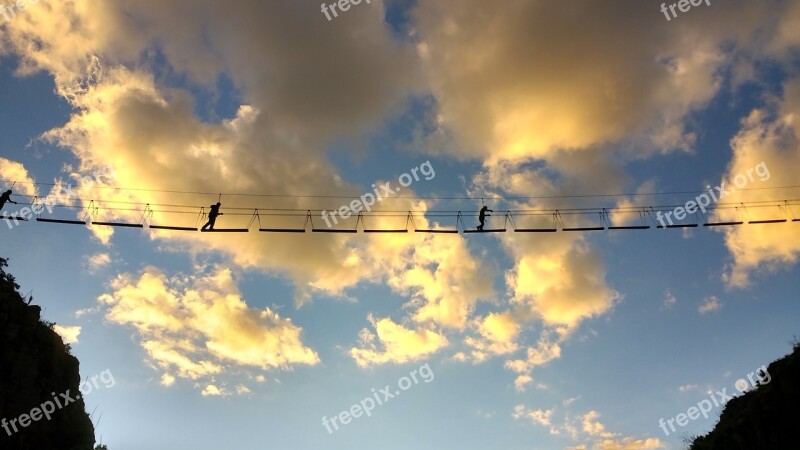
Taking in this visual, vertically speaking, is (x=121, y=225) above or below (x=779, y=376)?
above

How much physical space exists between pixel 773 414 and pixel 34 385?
63.1 m

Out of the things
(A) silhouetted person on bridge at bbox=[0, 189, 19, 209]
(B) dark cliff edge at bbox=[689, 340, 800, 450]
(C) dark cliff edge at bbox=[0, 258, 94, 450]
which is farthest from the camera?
(B) dark cliff edge at bbox=[689, 340, 800, 450]

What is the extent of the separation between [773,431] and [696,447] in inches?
562

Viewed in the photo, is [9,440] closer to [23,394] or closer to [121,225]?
[23,394]

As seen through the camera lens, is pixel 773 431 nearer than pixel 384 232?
No

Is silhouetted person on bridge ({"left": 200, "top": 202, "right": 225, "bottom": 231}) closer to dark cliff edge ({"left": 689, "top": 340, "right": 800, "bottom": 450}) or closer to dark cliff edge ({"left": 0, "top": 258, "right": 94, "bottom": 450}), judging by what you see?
dark cliff edge ({"left": 0, "top": 258, "right": 94, "bottom": 450})

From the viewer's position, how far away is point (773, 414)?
39344 millimetres

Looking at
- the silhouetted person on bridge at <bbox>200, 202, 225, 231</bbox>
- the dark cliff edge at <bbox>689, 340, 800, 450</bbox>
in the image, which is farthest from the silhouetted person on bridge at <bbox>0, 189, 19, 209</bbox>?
the dark cliff edge at <bbox>689, 340, 800, 450</bbox>

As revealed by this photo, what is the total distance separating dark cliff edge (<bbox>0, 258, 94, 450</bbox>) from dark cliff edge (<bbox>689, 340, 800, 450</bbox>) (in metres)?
61.0

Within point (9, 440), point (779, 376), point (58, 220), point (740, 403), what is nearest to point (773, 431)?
point (779, 376)

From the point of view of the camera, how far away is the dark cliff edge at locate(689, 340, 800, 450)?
38125 mm

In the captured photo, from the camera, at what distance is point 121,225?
1042 inches

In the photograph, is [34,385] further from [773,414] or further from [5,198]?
[773,414]

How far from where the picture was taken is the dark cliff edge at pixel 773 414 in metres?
38.1
